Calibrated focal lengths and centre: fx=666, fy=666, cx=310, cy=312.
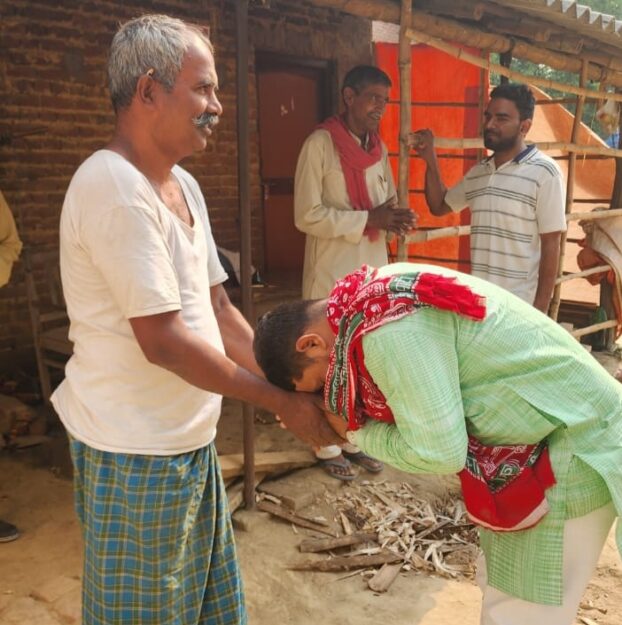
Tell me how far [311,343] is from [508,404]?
0.46 m

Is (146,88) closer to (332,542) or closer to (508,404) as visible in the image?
(508,404)

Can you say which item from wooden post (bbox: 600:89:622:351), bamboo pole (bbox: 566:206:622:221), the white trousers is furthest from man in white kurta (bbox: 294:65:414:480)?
wooden post (bbox: 600:89:622:351)

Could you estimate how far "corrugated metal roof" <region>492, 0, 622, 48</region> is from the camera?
12.3 feet

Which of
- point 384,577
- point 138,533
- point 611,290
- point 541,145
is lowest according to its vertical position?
point 384,577

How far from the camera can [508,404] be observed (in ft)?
4.81

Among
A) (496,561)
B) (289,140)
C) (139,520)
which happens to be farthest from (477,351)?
(289,140)

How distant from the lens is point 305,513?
11.6ft

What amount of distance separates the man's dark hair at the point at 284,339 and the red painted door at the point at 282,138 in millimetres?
5423

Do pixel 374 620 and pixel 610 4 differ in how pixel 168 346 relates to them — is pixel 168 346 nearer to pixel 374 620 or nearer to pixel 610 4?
pixel 374 620

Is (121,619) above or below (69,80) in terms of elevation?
below

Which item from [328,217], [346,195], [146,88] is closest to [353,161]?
[346,195]

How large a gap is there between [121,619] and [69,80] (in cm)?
468

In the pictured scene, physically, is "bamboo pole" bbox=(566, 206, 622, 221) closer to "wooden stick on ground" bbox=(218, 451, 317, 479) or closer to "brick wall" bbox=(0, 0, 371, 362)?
"brick wall" bbox=(0, 0, 371, 362)

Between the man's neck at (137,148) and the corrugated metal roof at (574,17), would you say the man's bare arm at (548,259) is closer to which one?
the corrugated metal roof at (574,17)
